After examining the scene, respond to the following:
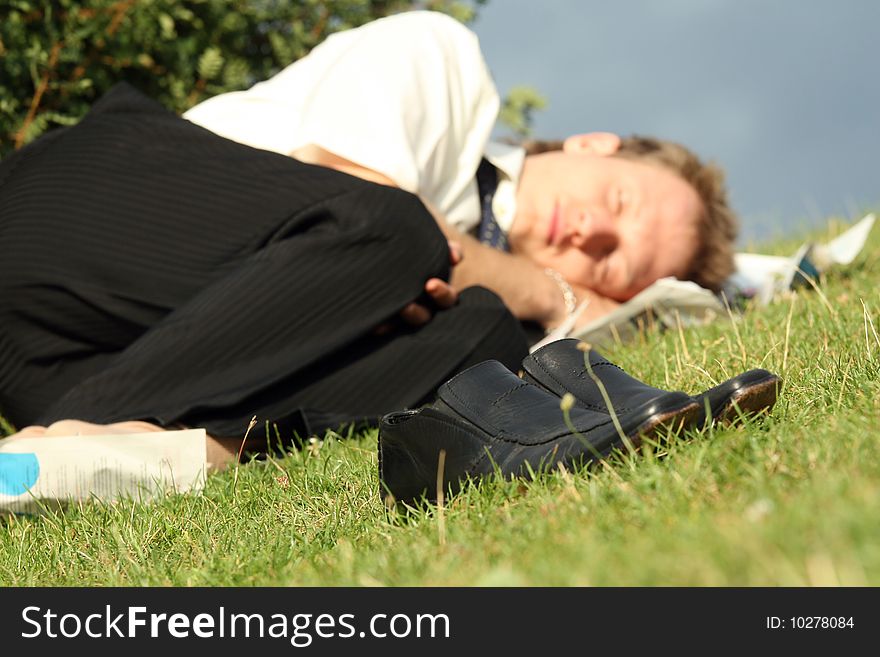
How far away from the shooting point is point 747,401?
172cm

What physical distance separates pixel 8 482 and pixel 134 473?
28 cm

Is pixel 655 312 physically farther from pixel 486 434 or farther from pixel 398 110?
pixel 486 434

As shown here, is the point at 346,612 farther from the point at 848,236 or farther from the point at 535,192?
the point at 848,236

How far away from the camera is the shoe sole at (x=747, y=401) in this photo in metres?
1.70

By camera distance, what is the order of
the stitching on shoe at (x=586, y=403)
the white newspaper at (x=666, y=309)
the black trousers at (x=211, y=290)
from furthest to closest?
the white newspaper at (x=666, y=309), the black trousers at (x=211, y=290), the stitching on shoe at (x=586, y=403)

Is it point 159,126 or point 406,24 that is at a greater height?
point 406,24

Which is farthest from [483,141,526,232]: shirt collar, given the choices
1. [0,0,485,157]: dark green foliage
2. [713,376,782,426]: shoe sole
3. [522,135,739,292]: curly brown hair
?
[713,376,782,426]: shoe sole

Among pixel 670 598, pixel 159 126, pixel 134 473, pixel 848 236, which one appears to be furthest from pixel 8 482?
pixel 848 236

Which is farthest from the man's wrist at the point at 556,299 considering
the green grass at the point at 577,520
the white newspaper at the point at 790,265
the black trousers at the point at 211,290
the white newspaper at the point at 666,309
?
the green grass at the point at 577,520

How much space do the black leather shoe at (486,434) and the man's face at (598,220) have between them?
7.07 feet

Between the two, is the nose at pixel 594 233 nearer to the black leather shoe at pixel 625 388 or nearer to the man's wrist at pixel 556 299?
the man's wrist at pixel 556 299

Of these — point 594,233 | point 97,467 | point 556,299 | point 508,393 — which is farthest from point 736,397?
point 594,233

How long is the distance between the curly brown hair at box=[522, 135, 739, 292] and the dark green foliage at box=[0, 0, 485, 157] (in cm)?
153

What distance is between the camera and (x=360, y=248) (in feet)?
9.27
